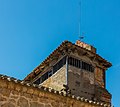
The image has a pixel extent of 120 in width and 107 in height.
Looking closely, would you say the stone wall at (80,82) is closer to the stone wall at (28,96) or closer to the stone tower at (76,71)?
the stone tower at (76,71)

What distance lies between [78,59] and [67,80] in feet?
6.41

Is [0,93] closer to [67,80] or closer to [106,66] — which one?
[67,80]

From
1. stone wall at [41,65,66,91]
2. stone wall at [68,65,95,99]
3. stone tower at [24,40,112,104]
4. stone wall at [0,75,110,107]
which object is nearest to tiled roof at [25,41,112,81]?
stone tower at [24,40,112,104]

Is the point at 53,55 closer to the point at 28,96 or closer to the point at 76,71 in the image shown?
the point at 76,71

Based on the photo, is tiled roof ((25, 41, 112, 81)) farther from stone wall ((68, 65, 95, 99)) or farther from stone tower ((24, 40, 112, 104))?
stone wall ((68, 65, 95, 99))

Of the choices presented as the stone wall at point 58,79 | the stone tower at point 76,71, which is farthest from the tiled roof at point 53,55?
the stone wall at point 58,79

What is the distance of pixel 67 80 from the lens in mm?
17359

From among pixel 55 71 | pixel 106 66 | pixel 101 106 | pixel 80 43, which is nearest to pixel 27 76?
pixel 55 71

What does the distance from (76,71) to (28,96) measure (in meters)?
10.0

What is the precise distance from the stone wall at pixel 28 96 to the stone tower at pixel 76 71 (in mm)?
8106

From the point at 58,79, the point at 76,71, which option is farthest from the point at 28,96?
the point at 76,71

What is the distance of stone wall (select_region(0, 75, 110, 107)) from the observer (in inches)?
311

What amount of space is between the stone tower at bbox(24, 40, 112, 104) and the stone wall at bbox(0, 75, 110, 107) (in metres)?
8.11

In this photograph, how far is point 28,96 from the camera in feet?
27.2
